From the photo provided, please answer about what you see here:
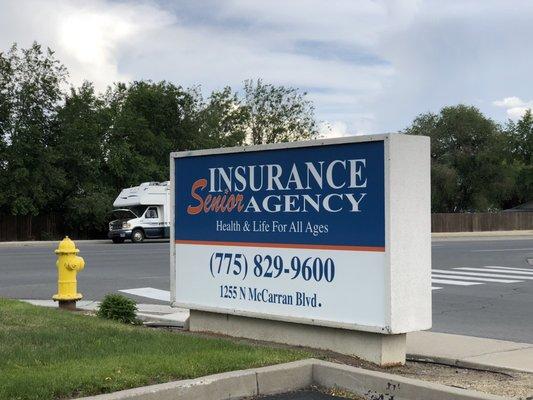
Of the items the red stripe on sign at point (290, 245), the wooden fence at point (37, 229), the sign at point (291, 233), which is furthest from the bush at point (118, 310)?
the wooden fence at point (37, 229)

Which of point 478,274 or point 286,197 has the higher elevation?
point 286,197

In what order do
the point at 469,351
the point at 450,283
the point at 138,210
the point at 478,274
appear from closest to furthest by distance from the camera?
the point at 469,351
the point at 450,283
the point at 478,274
the point at 138,210

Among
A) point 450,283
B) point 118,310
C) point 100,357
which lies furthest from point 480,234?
point 100,357

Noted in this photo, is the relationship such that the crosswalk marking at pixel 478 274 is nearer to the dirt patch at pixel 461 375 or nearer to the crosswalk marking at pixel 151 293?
the crosswalk marking at pixel 151 293

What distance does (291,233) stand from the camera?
7.77 metres

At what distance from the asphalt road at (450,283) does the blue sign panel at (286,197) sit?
11.7 feet

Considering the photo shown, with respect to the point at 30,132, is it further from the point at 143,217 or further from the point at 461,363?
the point at 461,363

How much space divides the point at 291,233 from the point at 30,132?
37199 mm

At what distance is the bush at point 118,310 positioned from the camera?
9555mm

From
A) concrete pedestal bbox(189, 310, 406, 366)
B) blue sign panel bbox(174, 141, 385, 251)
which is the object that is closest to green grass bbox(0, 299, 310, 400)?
concrete pedestal bbox(189, 310, 406, 366)

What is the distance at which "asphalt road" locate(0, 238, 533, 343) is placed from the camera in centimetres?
1105

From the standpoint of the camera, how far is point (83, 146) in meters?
44.3

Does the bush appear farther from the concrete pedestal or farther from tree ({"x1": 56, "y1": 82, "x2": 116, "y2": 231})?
tree ({"x1": 56, "y1": 82, "x2": 116, "y2": 231})

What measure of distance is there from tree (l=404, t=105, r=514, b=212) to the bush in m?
57.0
